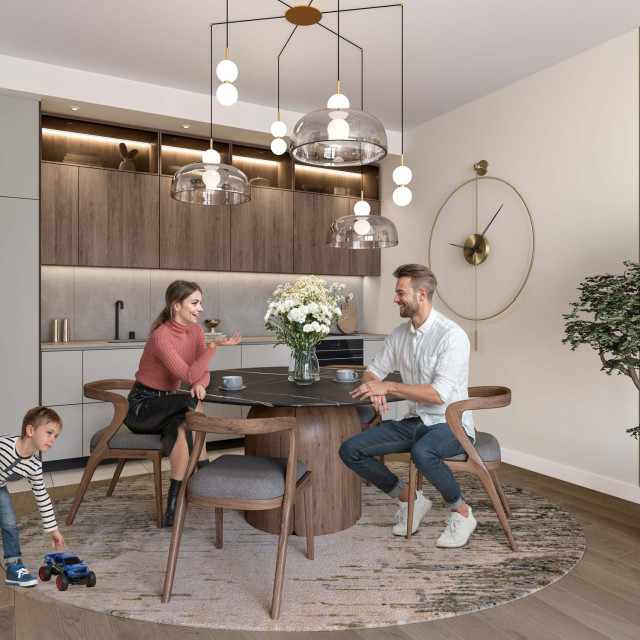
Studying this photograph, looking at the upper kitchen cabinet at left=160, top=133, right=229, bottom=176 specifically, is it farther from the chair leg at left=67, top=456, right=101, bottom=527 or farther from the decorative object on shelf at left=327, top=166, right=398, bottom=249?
the chair leg at left=67, top=456, right=101, bottom=527

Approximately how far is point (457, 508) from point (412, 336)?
0.93m

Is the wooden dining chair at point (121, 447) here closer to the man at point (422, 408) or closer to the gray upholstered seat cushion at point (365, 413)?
the man at point (422, 408)

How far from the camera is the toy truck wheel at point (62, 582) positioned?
241cm

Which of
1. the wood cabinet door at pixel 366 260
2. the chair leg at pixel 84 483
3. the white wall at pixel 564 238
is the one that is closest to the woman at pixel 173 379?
the chair leg at pixel 84 483

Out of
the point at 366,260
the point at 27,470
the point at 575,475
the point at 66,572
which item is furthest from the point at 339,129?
the point at 366,260

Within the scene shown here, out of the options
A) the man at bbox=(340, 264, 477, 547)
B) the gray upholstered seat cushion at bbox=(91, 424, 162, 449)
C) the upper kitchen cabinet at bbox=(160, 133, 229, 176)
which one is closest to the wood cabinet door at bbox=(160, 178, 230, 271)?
the upper kitchen cabinet at bbox=(160, 133, 229, 176)

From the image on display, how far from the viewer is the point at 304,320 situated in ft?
10.00

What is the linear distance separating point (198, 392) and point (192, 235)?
2680 millimetres

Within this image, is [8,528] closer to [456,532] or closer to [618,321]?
[456,532]

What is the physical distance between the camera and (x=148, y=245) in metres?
5.02

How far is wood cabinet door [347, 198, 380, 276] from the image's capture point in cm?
619

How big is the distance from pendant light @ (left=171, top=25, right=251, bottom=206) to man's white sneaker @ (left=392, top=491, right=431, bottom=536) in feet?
6.27

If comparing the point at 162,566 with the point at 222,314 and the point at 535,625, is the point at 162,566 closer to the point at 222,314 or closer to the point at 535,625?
the point at 535,625

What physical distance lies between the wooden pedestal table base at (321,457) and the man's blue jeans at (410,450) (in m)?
0.10
